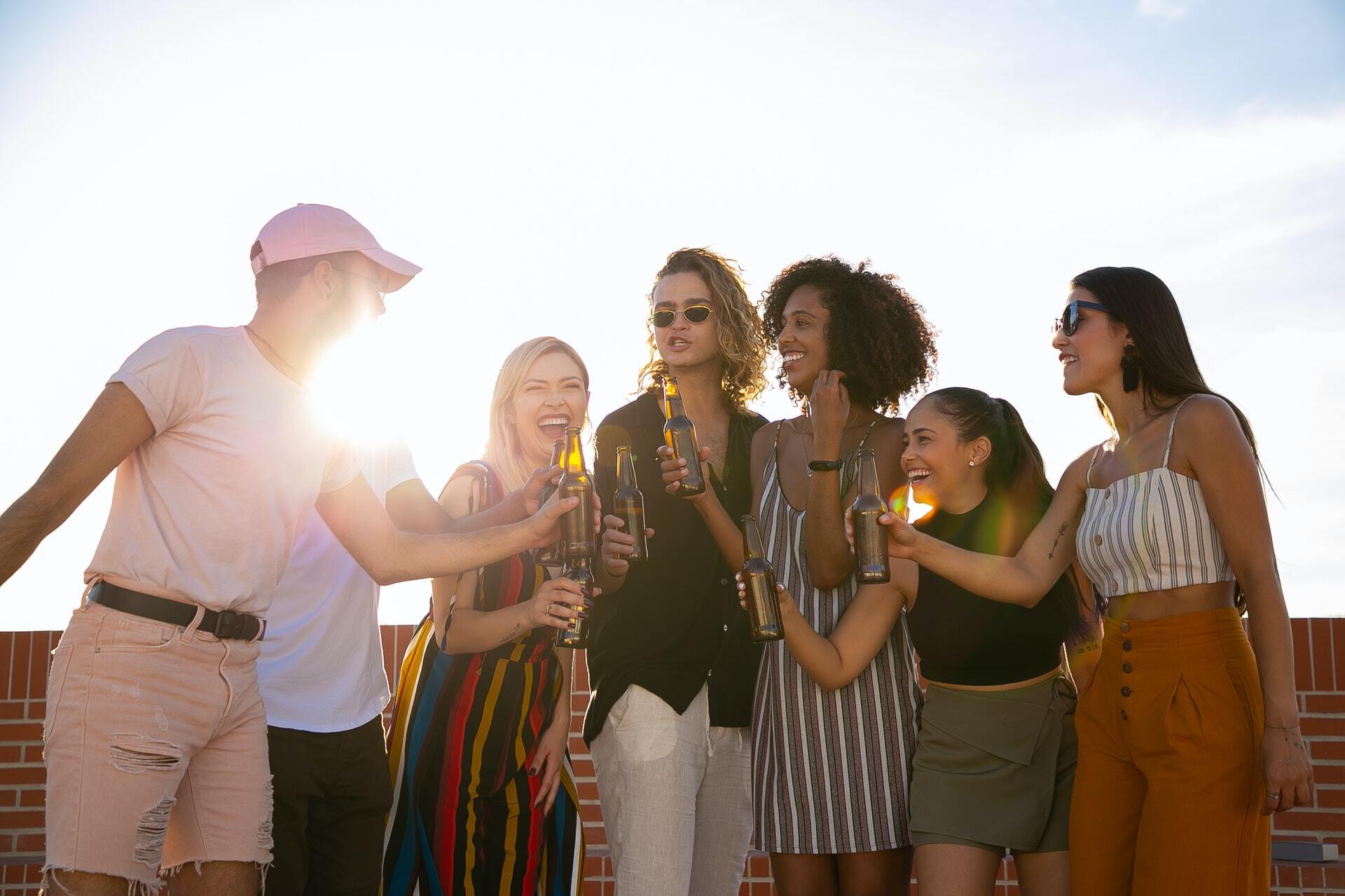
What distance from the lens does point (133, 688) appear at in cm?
258

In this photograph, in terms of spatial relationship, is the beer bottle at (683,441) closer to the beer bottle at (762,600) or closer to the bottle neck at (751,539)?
the bottle neck at (751,539)

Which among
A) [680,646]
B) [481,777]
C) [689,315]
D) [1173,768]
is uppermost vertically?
[689,315]

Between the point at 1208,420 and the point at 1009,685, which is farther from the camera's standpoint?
the point at 1009,685

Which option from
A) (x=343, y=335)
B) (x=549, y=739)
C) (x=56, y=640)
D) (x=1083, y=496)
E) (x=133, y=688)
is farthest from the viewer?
(x=56, y=640)

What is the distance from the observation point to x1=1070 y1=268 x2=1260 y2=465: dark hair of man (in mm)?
3268

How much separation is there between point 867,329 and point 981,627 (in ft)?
3.85

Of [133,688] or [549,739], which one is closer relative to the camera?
[133,688]

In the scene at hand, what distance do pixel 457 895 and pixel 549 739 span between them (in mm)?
544

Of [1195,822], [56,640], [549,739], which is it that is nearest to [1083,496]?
[1195,822]

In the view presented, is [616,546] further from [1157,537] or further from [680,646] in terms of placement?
[1157,537]

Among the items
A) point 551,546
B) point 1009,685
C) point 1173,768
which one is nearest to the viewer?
point 1173,768

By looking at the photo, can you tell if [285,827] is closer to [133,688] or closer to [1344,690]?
[133,688]

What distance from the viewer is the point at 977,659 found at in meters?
3.39

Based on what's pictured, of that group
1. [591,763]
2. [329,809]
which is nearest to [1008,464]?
[329,809]
